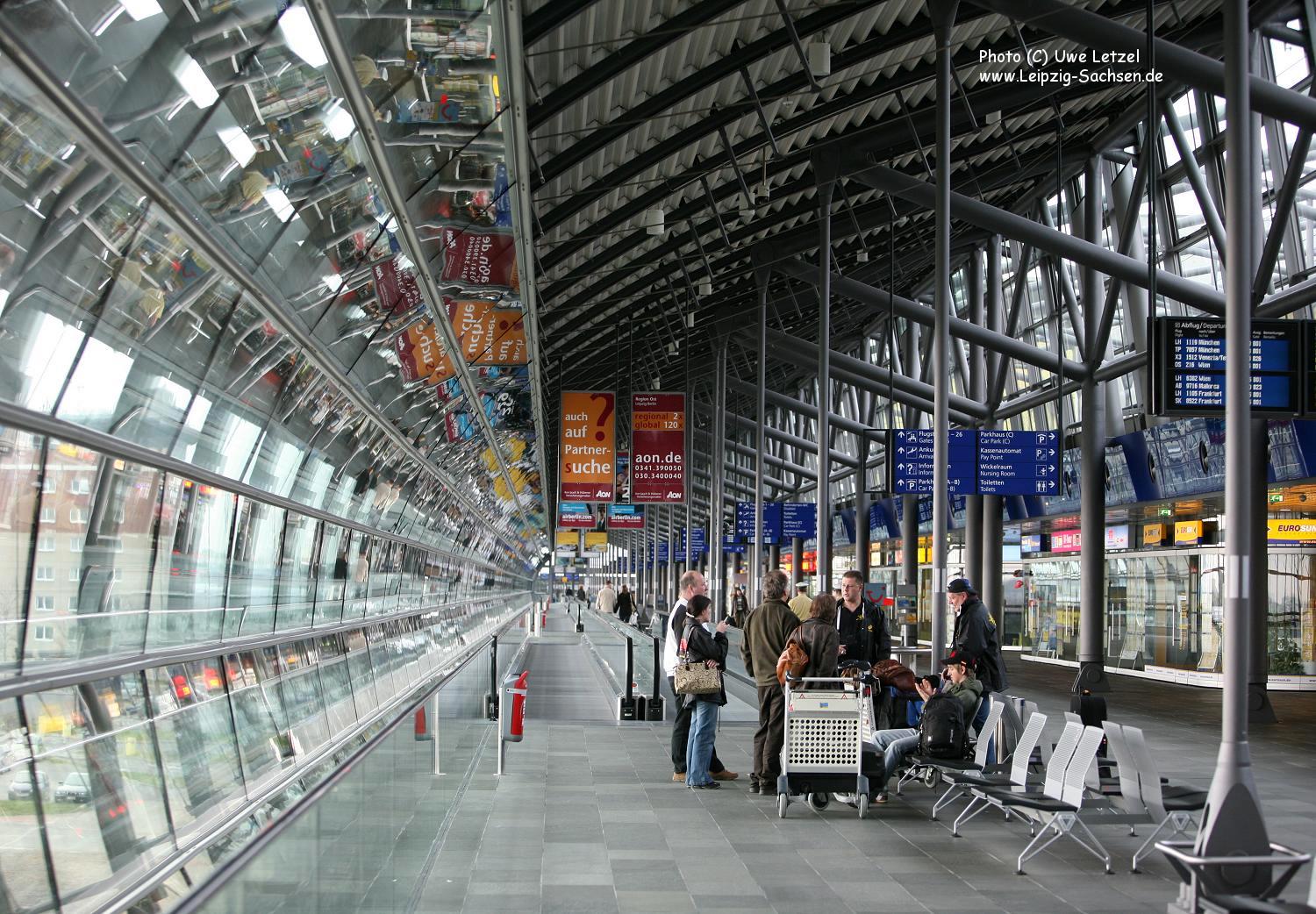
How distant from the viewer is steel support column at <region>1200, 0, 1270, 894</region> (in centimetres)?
779

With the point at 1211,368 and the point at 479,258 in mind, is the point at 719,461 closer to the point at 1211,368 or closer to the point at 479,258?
the point at 1211,368

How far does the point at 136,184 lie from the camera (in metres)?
6.41

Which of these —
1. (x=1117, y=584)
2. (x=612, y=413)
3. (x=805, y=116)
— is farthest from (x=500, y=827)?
(x=1117, y=584)

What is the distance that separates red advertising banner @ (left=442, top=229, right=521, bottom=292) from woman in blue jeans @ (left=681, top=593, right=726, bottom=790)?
3753 mm

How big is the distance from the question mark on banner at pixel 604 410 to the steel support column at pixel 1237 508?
67.2ft

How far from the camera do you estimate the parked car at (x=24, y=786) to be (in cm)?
636

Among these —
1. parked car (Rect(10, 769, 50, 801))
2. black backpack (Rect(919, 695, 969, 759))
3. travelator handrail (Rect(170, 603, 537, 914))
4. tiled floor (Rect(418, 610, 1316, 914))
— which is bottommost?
tiled floor (Rect(418, 610, 1316, 914))

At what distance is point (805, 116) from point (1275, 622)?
13.3m

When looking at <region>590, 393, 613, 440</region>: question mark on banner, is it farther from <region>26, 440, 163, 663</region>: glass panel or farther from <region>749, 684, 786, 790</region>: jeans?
<region>26, 440, 163, 663</region>: glass panel

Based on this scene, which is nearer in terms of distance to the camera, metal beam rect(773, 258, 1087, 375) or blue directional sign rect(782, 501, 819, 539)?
metal beam rect(773, 258, 1087, 375)

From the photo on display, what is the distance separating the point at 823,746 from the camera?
1059 centimetres

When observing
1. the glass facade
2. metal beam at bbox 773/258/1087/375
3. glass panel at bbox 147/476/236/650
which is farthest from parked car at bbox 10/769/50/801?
metal beam at bbox 773/258/1087/375

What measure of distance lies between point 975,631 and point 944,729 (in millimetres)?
1492

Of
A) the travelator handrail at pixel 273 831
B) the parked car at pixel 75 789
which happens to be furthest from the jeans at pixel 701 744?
the parked car at pixel 75 789
